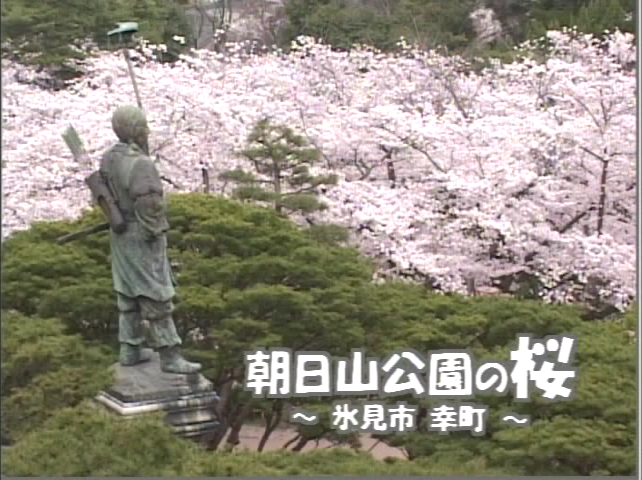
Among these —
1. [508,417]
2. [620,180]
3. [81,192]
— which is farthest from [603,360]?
[81,192]

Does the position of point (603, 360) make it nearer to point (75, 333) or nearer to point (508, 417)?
point (508, 417)

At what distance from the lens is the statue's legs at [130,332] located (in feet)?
17.2

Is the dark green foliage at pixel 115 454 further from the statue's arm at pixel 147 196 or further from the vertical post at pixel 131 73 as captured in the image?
the vertical post at pixel 131 73

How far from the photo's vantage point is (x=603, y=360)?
5465 millimetres

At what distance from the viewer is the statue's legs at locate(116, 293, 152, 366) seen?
523cm

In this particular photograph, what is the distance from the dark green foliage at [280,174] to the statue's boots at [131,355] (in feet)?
3.79

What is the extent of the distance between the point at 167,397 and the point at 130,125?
1.50 metres

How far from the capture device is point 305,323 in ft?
18.0

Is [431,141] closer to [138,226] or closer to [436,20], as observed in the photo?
[436,20]

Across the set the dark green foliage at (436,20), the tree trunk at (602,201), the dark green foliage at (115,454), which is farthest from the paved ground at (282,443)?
the dark green foliage at (436,20)

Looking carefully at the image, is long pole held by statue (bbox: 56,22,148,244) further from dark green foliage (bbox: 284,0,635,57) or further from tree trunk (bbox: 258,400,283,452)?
tree trunk (bbox: 258,400,283,452)

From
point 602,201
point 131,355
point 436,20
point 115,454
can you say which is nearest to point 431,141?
point 436,20

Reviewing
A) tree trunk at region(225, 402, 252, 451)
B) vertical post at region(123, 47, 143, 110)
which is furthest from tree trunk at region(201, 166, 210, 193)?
tree trunk at region(225, 402, 252, 451)

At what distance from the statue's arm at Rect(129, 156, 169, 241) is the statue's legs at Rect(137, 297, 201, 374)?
392mm
